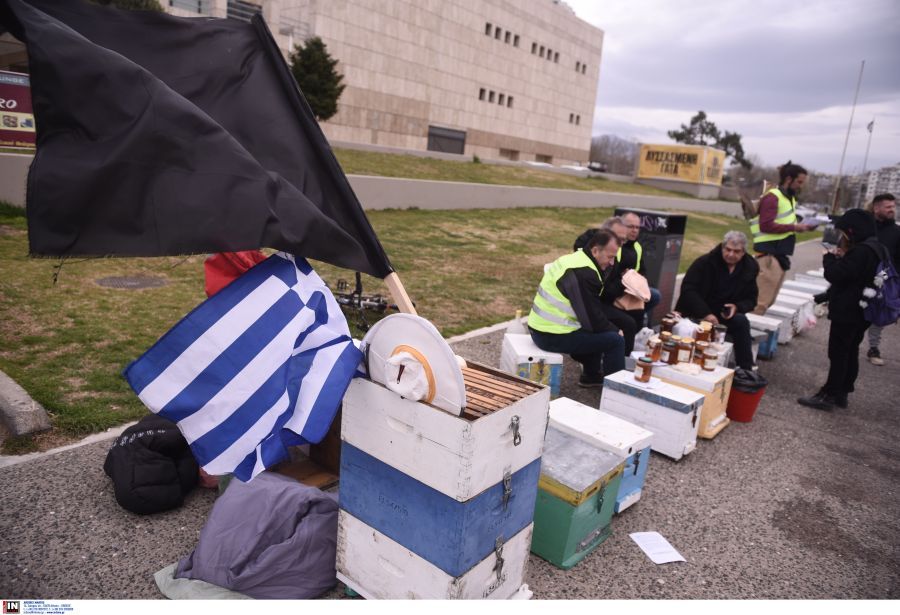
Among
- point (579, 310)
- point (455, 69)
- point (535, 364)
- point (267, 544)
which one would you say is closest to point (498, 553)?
point (267, 544)

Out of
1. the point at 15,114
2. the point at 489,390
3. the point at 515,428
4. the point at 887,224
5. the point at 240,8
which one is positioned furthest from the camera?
the point at 240,8

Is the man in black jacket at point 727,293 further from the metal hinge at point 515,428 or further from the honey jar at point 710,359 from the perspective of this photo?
the metal hinge at point 515,428

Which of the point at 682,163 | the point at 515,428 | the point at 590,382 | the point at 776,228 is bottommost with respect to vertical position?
the point at 590,382

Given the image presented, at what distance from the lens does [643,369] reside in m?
5.36

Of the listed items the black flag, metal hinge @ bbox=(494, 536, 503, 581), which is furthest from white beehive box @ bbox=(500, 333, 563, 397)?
the black flag

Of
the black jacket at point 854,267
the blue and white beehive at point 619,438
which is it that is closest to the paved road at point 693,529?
the blue and white beehive at point 619,438

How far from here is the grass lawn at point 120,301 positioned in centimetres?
498

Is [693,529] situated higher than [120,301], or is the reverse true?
[120,301]

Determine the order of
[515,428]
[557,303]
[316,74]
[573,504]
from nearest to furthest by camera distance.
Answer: [515,428] → [573,504] → [557,303] → [316,74]

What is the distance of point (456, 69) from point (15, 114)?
42154 millimetres

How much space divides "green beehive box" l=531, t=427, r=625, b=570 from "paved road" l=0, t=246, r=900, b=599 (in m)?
0.10

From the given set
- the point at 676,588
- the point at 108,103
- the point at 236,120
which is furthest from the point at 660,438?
the point at 108,103

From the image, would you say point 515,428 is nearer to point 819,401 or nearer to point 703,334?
point 703,334

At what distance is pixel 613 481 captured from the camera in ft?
12.9
